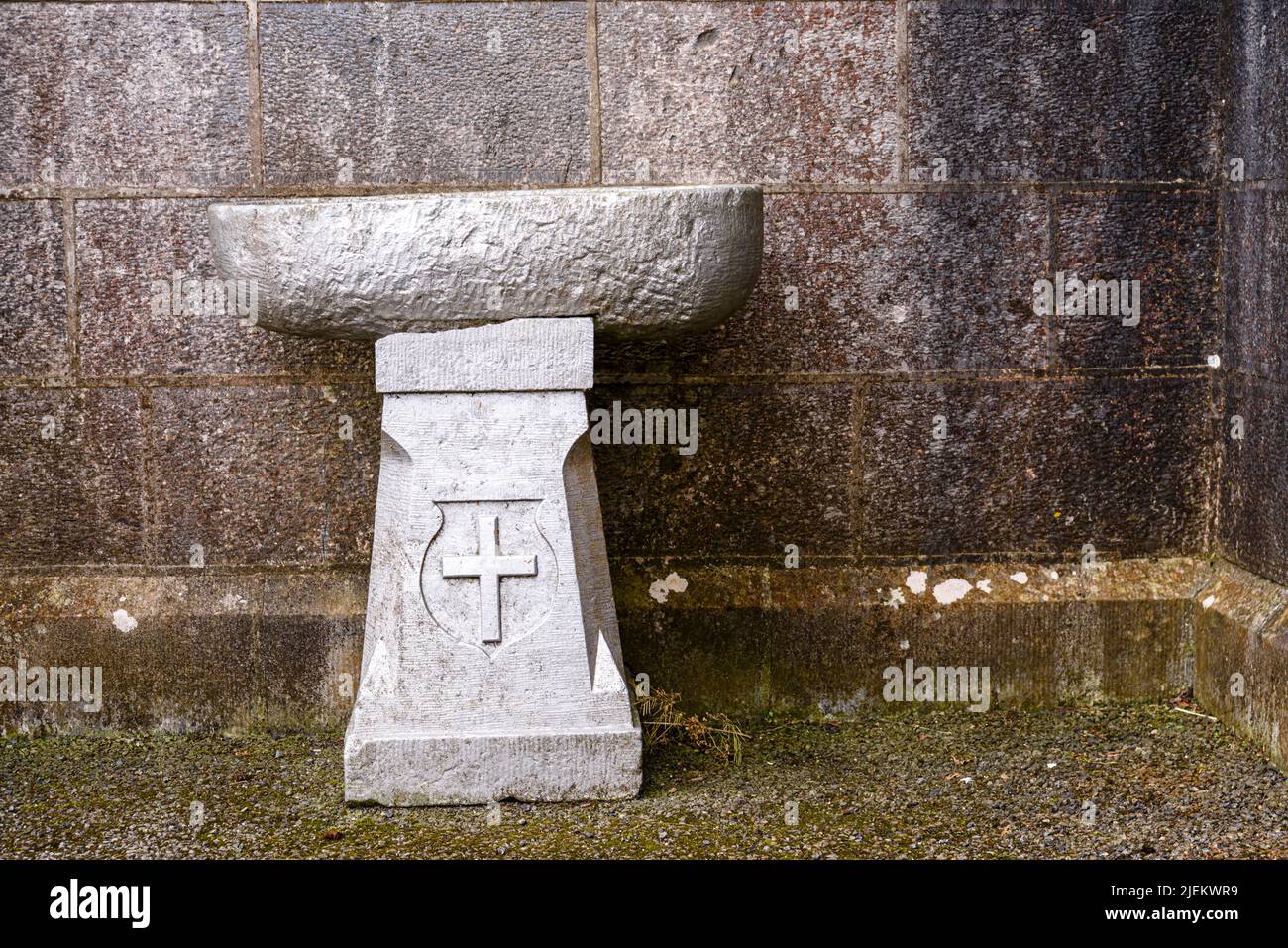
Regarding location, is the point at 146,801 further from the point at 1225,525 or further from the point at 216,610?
the point at 1225,525

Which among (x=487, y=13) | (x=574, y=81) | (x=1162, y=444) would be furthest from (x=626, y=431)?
(x=1162, y=444)

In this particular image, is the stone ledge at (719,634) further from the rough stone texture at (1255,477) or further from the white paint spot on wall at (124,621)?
the rough stone texture at (1255,477)

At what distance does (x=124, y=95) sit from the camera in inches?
137

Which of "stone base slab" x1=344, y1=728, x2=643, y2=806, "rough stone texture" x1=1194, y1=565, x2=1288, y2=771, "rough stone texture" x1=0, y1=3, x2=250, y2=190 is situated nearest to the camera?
"stone base slab" x1=344, y1=728, x2=643, y2=806

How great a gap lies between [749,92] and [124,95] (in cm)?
168

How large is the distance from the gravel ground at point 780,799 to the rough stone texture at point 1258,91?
1.50m

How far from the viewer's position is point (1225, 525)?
11.8 feet

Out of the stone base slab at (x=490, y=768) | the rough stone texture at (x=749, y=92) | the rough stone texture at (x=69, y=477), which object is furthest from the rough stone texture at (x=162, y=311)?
the stone base slab at (x=490, y=768)

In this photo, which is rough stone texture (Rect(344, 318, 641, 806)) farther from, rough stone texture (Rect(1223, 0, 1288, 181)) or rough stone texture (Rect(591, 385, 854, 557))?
rough stone texture (Rect(1223, 0, 1288, 181))

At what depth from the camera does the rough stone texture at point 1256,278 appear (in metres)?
3.26

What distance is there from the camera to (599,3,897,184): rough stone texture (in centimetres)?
348

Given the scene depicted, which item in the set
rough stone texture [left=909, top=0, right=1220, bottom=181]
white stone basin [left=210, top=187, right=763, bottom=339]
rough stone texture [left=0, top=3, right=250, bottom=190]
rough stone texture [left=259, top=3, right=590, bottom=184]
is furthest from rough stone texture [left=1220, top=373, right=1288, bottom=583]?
rough stone texture [left=0, top=3, right=250, bottom=190]

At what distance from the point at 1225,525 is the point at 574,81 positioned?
2.17 metres

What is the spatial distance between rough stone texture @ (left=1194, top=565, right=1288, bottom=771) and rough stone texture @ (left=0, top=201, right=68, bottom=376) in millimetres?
3211
